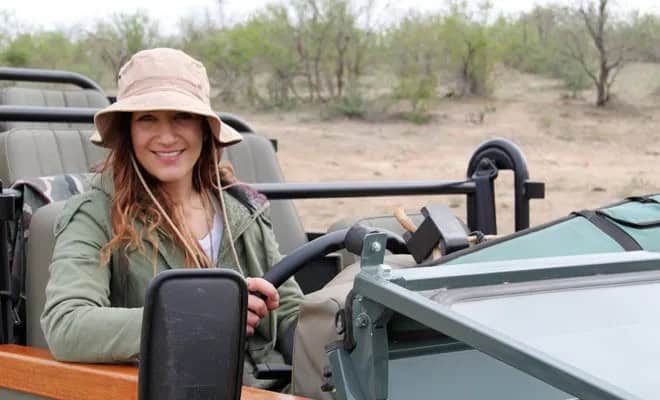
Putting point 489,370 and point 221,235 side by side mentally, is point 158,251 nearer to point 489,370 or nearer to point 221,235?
→ point 221,235

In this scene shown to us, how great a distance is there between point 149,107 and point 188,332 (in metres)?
0.79

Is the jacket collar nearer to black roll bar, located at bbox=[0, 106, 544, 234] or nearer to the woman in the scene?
the woman

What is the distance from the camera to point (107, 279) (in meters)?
1.93

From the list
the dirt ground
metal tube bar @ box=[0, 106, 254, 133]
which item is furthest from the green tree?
metal tube bar @ box=[0, 106, 254, 133]

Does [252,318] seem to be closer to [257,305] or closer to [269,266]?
[257,305]

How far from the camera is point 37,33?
65.9 ft

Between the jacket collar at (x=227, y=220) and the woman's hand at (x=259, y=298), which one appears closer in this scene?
the woman's hand at (x=259, y=298)

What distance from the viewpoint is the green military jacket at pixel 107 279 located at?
1.73m

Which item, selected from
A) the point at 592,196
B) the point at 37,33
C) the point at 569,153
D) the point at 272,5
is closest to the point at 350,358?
the point at 592,196

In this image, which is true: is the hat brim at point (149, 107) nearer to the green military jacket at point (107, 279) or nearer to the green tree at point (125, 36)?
the green military jacket at point (107, 279)

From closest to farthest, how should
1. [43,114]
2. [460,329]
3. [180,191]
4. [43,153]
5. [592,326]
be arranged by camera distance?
[460,329] → [592,326] → [180,191] → [43,114] → [43,153]

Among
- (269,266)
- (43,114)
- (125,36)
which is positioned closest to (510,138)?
(125,36)

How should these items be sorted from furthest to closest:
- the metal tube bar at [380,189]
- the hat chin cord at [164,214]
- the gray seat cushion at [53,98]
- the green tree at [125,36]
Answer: the green tree at [125,36]
the gray seat cushion at [53,98]
the metal tube bar at [380,189]
the hat chin cord at [164,214]

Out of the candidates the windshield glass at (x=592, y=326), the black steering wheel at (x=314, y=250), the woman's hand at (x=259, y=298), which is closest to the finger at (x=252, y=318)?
the woman's hand at (x=259, y=298)
